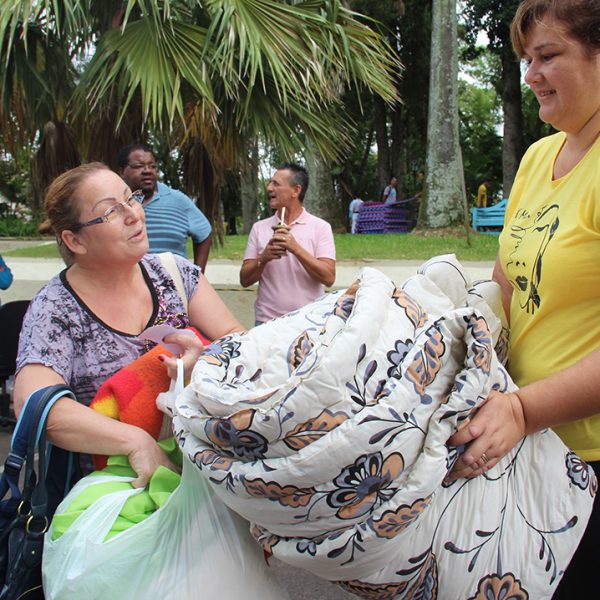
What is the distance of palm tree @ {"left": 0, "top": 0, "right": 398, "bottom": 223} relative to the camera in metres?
5.23

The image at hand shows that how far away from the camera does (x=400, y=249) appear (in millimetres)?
11680

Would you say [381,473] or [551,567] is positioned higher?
[381,473]

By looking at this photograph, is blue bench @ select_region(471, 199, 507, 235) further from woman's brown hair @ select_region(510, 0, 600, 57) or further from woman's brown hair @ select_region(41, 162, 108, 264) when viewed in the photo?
woman's brown hair @ select_region(510, 0, 600, 57)

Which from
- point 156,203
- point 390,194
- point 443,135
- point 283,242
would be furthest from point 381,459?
point 390,194

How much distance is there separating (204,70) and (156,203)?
1.16 m

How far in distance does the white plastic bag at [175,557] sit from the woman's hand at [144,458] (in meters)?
0.13

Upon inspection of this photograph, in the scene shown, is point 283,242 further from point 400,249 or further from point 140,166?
point 400,249

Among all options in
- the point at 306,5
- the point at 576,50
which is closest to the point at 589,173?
the point at 576,50

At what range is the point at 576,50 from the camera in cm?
133

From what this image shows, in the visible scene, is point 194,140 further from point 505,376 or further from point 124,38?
point 505,376

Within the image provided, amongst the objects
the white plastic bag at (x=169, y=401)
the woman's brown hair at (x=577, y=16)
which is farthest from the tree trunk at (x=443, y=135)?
the woman's brown hair at (x=577, y=16)

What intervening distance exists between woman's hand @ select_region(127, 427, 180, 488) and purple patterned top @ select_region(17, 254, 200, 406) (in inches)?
11.9

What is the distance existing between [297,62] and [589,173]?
445 cm

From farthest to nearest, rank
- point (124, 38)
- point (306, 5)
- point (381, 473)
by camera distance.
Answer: point (306, 5), point (124, 38), point (381, 473)
